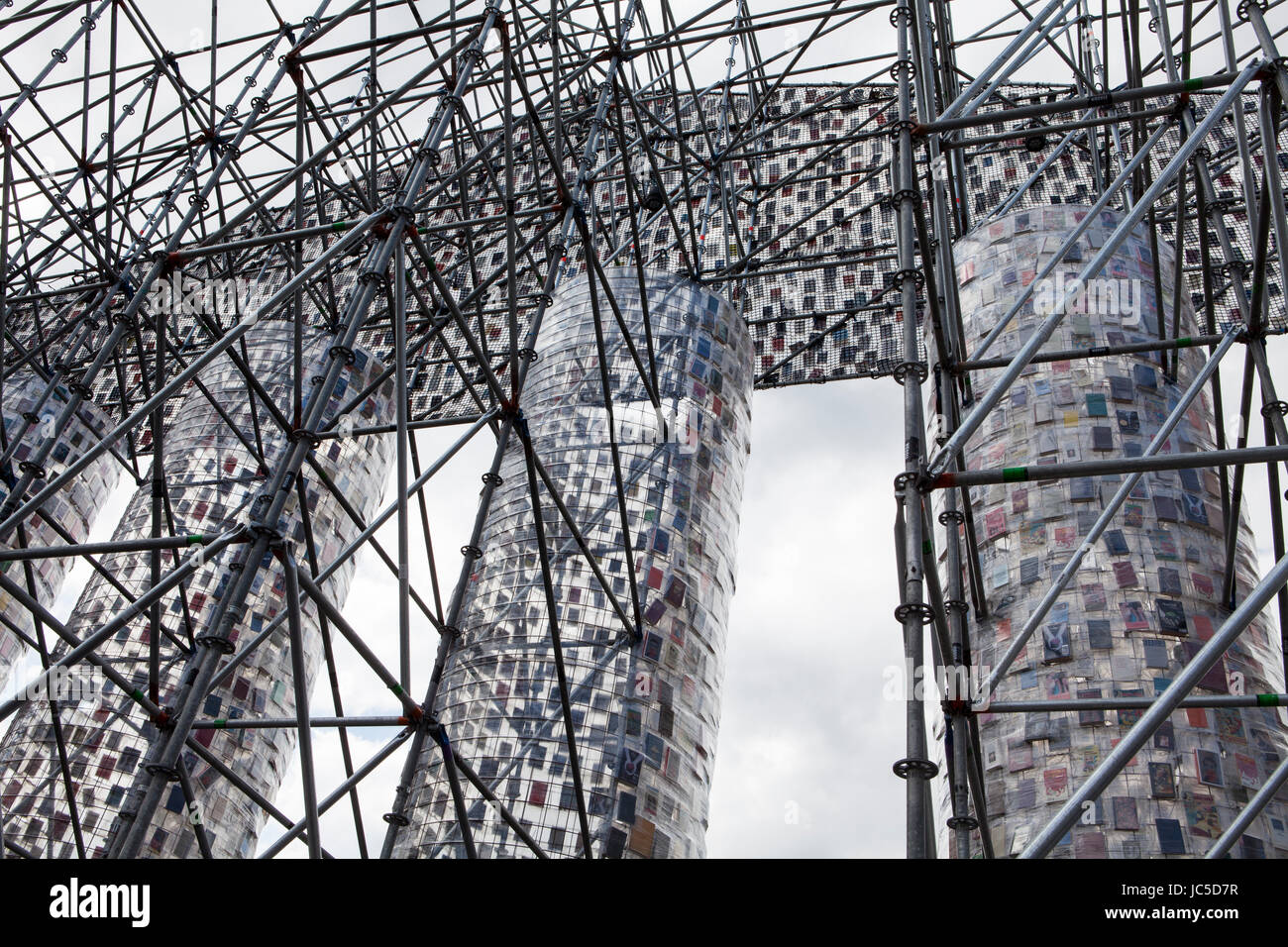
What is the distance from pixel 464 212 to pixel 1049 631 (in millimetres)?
7478

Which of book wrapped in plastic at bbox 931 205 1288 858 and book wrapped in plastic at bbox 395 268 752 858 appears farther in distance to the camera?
book wrapped in plastic at bbox 395 268 752 858

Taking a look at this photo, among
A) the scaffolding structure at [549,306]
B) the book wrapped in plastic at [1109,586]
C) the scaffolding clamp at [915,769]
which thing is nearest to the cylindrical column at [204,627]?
the scaffolding structure at [549,306]

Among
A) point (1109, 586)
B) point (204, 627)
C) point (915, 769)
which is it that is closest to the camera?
point (915, 769)

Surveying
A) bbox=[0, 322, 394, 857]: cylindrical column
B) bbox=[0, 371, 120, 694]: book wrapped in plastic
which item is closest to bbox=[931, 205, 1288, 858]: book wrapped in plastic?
bbox=[0, 322, 394, 857]: cylindrical column

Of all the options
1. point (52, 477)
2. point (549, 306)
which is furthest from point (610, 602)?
point (52, 477)

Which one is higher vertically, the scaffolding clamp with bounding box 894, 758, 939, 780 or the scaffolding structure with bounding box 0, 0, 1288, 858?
the scaffolding structure with bounding box 0, 0, 1288, 858

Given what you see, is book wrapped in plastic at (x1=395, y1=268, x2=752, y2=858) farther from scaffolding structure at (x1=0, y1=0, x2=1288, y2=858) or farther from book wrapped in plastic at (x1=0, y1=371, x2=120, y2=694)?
book wrapped in plastic at (x1=0, y1=371, x2=120, y2=694)

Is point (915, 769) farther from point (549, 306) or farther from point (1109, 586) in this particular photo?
point (549, 306)

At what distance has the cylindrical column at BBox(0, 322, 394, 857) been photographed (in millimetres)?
13383

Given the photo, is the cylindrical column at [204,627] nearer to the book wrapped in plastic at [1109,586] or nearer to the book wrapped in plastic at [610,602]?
the book wrapped in plastic at [610,602]

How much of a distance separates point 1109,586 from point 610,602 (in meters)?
4.26

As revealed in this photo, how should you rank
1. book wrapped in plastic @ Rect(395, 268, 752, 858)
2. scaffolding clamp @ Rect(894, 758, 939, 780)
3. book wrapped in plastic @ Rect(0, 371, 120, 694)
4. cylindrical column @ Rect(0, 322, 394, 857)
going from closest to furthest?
1. scaffolding clamp @ Rect(894, 758, 939, 780)
2. book wrapped in plastic @ Rect(395, 268, 752, 858)
3. cylindrical column @ Rect(0, 322, 394, 857)
4. book wrapped in plastic @ Rect(0, 371, 120, 694)

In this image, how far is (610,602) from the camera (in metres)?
11.5

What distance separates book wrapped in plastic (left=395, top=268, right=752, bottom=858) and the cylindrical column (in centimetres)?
220
